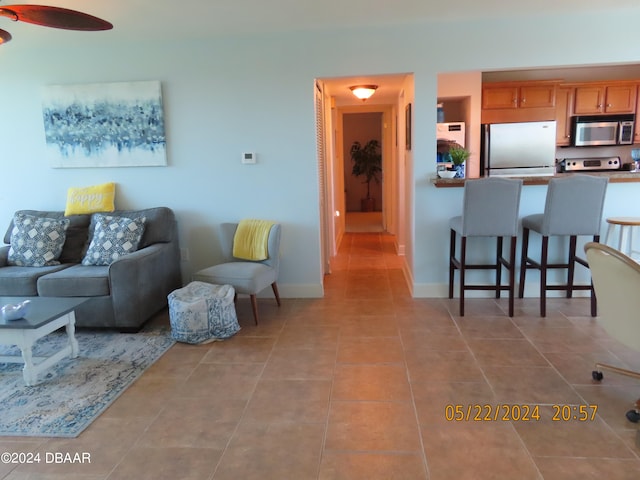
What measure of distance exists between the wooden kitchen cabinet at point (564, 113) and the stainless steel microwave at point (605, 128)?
0.08 metres

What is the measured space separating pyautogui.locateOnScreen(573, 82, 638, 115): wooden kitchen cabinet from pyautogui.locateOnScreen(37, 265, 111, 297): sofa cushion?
6.05 meters

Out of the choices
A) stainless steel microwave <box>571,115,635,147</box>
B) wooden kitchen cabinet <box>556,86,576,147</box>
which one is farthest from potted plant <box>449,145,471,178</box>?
stainless steel microwave <box>571,115,635,147</box>

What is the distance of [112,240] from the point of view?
3.57 meters

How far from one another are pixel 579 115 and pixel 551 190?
11.3 feet

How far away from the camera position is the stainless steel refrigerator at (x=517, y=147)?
5.45m

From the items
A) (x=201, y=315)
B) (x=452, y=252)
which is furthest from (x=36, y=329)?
(x=452, y=252)

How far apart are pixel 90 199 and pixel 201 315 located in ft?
5.95

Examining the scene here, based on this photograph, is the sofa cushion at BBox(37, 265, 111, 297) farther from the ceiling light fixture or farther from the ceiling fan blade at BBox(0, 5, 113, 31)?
the ceiling light fixture

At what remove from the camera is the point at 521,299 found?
12.5 ft

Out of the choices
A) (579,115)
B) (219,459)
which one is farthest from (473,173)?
(219,459)

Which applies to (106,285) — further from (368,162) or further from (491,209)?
(368,162)

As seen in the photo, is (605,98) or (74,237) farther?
(605,98)

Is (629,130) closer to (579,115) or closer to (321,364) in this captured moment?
(579,115)

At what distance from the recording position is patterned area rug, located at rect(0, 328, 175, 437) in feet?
7.14
